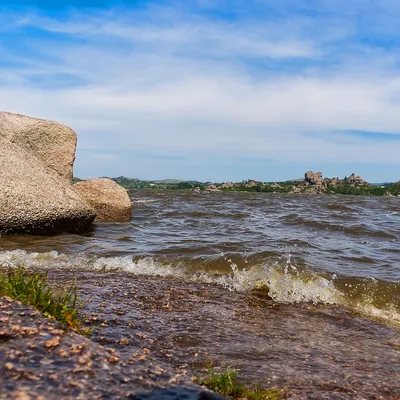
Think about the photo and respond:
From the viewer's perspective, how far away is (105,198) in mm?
16047

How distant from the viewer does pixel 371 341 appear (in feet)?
16.8

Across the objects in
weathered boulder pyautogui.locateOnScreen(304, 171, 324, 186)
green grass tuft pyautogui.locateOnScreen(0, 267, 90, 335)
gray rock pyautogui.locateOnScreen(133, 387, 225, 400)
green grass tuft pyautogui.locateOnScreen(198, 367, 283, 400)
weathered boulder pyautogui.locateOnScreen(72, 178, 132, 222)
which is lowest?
green grass tuft pyautogui.locateOnScreen(198, 367, 283, 400)

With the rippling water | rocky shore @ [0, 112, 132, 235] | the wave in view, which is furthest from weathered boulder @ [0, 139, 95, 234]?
the wave

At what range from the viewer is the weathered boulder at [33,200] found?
35.9ft

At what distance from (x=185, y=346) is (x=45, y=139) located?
11972 millimetres

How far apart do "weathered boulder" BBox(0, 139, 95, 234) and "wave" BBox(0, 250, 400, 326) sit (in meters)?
2.06

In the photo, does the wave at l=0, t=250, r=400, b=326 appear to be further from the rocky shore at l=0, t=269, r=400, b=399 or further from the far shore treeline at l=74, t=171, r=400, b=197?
the far shore treeline at l=74, t=171, r=400, b=197

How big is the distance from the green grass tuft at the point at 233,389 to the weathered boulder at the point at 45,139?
1220 cm

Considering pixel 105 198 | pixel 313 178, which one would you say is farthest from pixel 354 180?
pixel 105 198

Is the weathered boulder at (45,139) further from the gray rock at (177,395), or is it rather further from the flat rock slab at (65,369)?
the gray rock at (177,395)

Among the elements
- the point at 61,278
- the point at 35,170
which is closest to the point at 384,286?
the point at 61,278

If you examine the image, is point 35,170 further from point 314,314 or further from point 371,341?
point 371,341

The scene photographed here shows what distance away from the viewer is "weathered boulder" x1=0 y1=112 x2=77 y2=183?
14.0m

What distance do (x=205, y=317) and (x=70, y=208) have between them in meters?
7.75
